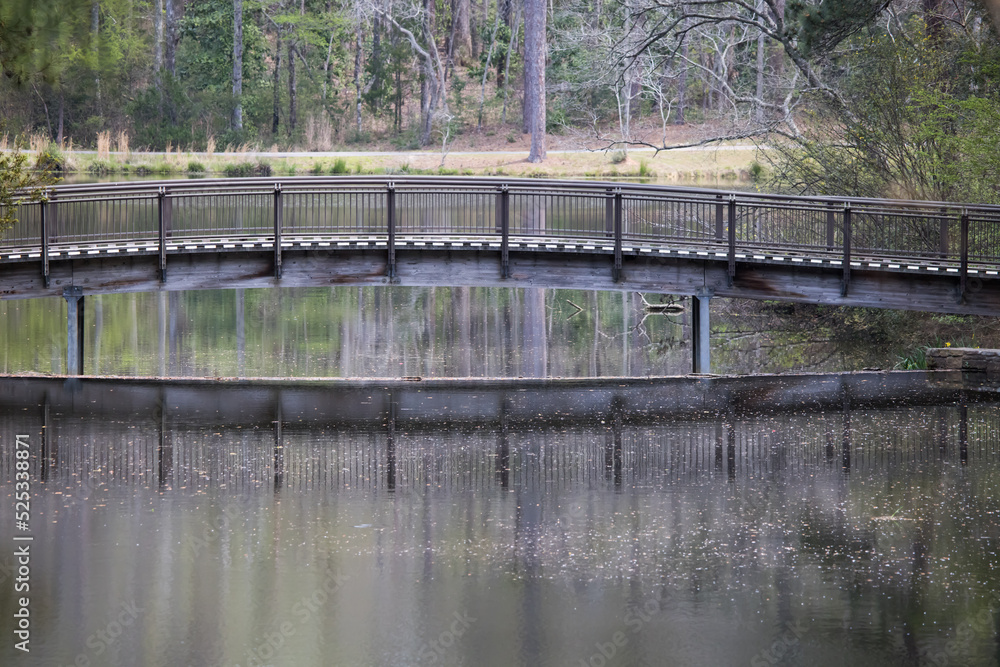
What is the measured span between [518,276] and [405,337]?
18.6 feet

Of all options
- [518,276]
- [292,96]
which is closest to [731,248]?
[518,276]

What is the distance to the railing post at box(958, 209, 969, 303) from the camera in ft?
59.9

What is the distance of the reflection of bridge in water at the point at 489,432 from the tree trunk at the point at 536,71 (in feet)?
118

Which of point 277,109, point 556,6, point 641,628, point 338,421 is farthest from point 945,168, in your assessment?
point 556,6

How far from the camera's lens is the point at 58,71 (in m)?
12.8

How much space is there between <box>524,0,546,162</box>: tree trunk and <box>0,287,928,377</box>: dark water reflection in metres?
22.1

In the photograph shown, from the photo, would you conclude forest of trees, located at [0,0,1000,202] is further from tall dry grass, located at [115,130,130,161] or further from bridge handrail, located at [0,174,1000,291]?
Result: bridge handrail, located at [0,174,1000,291]

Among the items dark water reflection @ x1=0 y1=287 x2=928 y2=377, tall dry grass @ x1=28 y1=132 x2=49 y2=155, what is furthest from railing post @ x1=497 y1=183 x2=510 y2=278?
tall dry grass @ x1=28 y1=132 x2=49 y2=155

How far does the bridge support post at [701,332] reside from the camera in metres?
19.4

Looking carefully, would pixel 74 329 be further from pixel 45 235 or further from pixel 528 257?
pixel 528 257

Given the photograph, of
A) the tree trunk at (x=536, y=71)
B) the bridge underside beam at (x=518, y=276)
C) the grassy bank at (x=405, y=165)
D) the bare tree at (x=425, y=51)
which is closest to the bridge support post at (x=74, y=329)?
the bridge underside beam at (x=518, y=276)

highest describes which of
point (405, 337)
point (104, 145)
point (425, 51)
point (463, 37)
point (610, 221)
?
point (463, 37)

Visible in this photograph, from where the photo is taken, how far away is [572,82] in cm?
6112

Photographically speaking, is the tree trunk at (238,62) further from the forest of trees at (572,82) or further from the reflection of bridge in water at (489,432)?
the reflection of bridge in water at (489,432)
